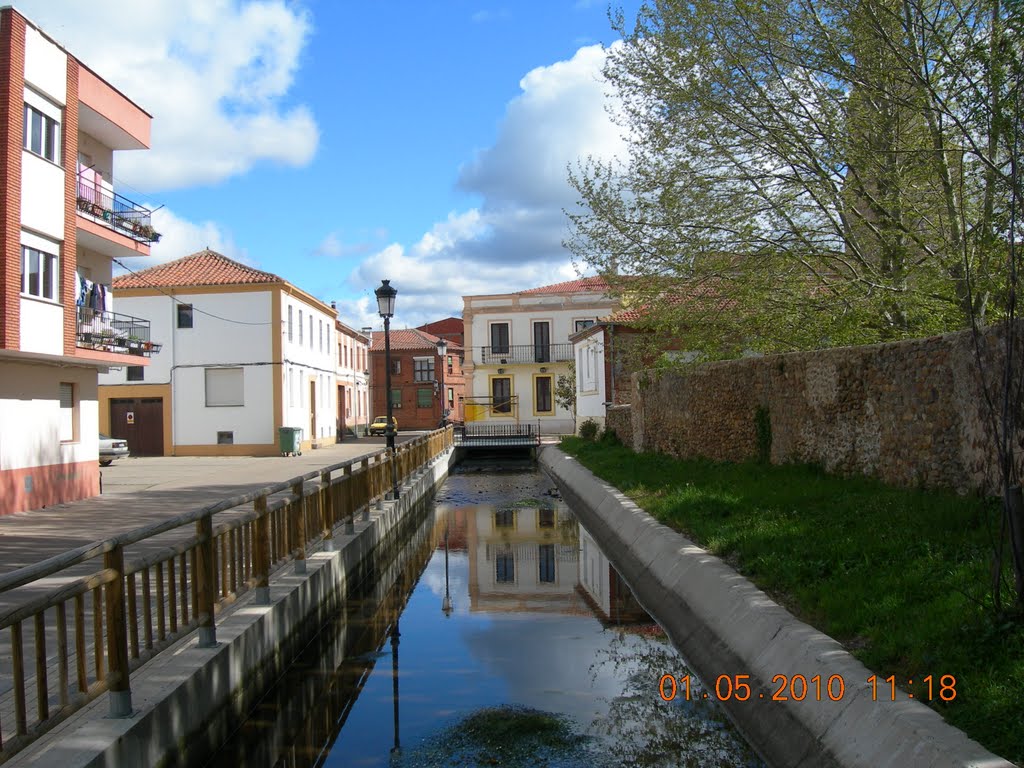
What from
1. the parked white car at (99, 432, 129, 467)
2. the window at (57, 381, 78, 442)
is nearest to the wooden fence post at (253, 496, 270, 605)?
the window at (57, 381, 78, 442)

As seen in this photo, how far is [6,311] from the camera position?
46.5ft

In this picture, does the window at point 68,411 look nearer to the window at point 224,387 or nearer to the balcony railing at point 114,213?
the balcony railing at point 114,213

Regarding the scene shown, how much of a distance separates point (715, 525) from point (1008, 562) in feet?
12.6

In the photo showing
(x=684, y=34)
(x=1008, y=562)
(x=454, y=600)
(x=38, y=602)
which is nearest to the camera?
(x=38, y=602)

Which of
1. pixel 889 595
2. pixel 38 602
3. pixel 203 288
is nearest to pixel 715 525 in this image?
pixel 889 595

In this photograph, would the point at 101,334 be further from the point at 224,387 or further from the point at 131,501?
the point at 224,387

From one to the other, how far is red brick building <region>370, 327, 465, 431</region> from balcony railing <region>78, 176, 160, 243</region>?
140 feet

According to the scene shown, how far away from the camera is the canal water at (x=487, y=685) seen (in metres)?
5.29

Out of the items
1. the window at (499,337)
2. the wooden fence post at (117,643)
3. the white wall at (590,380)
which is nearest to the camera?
the wooden fence post at (117,643)

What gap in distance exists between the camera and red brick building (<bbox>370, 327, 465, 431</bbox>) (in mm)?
64000

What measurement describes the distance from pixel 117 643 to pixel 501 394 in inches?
1764

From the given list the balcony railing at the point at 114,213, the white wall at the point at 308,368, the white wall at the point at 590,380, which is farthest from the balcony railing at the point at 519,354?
the balcony railing at the point at 114,213

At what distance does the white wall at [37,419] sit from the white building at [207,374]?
50.5 feet

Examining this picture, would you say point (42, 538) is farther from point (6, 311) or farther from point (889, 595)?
point (889, 595)
